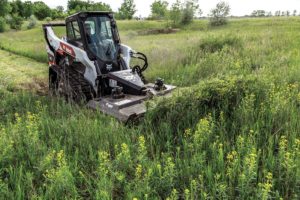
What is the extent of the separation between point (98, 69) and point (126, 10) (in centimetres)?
6970

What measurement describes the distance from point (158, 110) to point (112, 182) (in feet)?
6.07

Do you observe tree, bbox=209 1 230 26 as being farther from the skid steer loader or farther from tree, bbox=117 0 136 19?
the skid steer loader

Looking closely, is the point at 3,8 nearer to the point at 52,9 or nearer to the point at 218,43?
the point at 52,9

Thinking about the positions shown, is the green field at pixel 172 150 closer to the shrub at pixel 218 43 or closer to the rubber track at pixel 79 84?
the rubber track at pixel 79 84

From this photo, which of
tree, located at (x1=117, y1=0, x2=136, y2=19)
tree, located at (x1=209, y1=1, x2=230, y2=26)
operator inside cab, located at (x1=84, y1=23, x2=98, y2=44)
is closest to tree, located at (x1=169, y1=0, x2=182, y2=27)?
tree, located at (x1=209, y1=1, x2=230, y2=26)

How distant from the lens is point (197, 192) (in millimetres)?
3158

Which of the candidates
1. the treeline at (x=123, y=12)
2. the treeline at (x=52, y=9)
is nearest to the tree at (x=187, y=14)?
the treeline at (x=123, y=12)

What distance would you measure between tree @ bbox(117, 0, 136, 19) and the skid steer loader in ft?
219

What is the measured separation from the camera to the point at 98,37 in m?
7.24

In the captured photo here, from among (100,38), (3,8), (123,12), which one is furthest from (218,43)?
(123,12)

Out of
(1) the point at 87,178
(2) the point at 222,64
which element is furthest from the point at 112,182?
(2) the point at 222,64

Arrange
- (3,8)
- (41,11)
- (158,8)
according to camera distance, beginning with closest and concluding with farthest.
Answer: (3,8) < (41,11) < (158,8)

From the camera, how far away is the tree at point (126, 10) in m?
72.7

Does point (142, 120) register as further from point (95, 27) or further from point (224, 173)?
point (95, 27)
